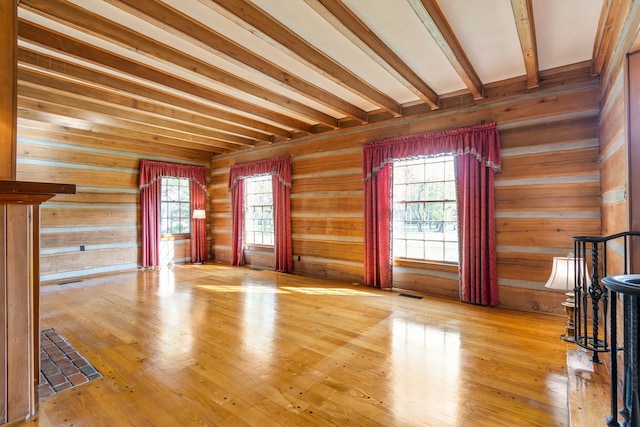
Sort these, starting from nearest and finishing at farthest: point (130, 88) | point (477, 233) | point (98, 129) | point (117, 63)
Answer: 1. point (117, 63)
2. point (130, 88)
3. point (477, 233)
4. point (98, 129)

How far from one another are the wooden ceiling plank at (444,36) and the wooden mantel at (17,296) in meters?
2.65

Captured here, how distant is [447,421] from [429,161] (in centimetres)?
345

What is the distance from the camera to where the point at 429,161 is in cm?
448

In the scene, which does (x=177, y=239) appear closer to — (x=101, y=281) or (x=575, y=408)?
(x=101, y=281)

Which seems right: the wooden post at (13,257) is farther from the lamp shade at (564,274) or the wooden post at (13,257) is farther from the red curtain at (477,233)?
the red curtain at (477,233)

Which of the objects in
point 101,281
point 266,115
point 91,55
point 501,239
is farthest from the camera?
point 101,281

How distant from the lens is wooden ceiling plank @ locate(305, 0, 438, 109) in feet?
7.38

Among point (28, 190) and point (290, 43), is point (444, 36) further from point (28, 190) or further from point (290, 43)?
point (28, 190)

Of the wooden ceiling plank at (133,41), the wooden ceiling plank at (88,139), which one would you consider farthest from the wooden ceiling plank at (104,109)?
the wooden ceiling plank at (133,41)

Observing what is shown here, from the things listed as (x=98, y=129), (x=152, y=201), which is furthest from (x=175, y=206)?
(x=98, y=129)

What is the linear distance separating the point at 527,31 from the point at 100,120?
5764mm

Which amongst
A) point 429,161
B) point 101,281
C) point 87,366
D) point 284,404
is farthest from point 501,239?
point 101,281

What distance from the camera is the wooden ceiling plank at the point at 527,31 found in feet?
7.15

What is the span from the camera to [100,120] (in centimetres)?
494
